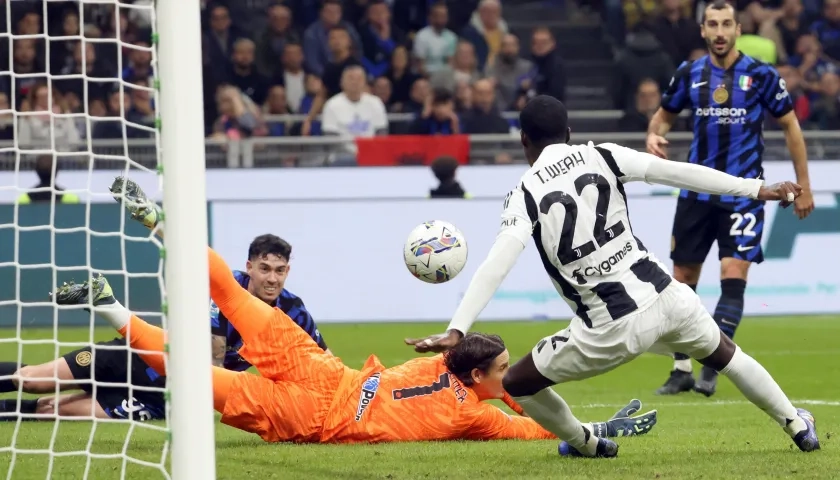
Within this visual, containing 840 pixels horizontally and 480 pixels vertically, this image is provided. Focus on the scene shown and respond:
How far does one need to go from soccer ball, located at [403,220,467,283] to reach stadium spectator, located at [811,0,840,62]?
13.0 metres

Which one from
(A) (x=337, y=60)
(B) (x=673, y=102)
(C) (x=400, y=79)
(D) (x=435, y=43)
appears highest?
(D) (x=435, y=43)

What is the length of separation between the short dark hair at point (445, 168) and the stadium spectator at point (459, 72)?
344 centimetres

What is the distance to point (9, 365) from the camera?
6.93 metres

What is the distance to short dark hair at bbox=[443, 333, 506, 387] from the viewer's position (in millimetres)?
6320

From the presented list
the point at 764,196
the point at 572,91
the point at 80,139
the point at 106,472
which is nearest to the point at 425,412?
the point at 106,472

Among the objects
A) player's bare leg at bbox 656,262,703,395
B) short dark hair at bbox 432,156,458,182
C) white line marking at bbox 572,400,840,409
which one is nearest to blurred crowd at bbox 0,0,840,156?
short dark hair at bbox 432,156,458,182

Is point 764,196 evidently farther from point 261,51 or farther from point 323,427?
point 261,51

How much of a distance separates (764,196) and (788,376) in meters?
4.23

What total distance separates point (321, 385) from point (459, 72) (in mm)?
11083

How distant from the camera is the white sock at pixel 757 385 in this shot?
559cm

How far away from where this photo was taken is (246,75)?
16266mm

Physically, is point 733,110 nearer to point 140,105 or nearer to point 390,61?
point 140,105

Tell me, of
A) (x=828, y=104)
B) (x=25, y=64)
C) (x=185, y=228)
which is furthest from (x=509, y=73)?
(x=185, y=228)

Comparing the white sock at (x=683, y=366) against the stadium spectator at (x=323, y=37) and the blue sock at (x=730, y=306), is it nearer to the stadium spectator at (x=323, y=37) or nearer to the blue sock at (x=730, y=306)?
the blue sock at (x=730, y=306)
